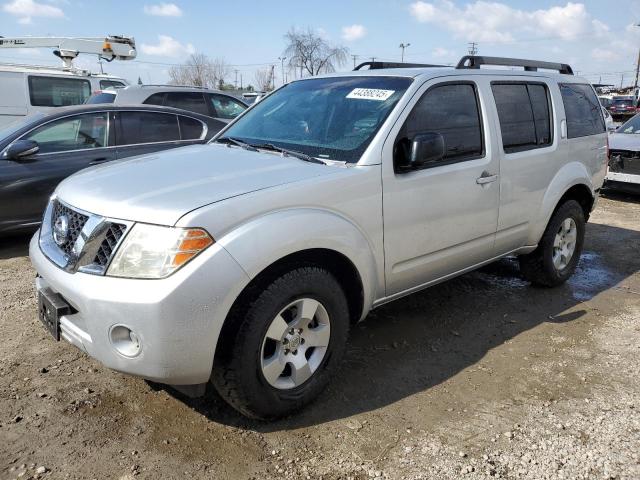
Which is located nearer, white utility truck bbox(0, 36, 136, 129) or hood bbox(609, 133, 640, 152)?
hood bbox(609, 133, 640, 152)

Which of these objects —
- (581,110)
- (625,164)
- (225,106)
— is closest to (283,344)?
(581,110)

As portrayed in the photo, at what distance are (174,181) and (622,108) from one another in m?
33.7

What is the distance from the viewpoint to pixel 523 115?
4246 mm

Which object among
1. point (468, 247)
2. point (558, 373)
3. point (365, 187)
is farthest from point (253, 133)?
point (558, 373)

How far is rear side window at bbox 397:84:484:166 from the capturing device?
3383 mm

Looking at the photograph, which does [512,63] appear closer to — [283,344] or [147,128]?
[283,344]

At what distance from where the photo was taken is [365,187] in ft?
9.87

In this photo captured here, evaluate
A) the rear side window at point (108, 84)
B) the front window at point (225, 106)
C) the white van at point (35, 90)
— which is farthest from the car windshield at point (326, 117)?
the rear side window at point (108, 84)

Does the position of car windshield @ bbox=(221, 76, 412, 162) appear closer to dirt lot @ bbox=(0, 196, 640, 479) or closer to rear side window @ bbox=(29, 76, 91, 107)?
dirt lot @ bbox=(0, 196, 640, 479)

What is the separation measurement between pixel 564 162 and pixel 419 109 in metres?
1.89

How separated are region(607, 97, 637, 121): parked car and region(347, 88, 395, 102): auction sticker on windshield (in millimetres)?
29091

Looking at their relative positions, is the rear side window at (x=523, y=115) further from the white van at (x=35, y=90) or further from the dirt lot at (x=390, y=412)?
the white van at (x=35, y=90)

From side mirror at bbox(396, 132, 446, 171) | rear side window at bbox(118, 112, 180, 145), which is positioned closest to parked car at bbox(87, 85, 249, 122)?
rear side window at bbox(118, 112, 180, 145)

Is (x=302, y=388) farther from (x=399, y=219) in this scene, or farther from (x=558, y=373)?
(x=558, y=373)
